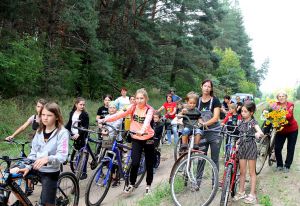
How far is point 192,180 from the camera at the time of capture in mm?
5043

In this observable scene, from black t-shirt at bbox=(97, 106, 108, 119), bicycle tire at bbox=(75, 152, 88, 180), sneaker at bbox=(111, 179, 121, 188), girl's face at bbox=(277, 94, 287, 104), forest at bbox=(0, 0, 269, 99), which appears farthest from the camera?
forest at bbox=(0, 0, 269, 99)

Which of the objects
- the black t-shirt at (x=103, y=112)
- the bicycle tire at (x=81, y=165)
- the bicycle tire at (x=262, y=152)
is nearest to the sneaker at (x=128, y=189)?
the bicycle tire at (x=81, y=165)

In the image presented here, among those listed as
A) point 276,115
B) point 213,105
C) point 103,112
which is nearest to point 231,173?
point 213,105

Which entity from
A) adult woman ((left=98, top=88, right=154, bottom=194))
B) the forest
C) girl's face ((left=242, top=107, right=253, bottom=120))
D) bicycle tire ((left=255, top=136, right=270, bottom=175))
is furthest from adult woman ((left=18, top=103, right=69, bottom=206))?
the forest

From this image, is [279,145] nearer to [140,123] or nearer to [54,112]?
[140,123]

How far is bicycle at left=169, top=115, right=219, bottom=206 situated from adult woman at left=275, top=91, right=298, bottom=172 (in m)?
3.30

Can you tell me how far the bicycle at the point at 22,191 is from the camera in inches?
143

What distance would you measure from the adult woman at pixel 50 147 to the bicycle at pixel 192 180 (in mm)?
1881

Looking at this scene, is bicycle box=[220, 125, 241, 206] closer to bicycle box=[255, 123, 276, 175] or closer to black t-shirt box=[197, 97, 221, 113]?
black t-shirt box=[197, 97, 221, 113]

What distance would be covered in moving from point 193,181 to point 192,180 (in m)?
0.03

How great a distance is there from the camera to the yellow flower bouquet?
7.24 metres

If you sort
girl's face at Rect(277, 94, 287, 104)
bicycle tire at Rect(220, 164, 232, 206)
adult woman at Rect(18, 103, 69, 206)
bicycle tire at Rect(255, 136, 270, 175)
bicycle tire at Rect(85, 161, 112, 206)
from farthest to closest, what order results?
bicycle tire at Rect(255, 136, 270, 175) < girl's face at Rect(277, 94, 287, 104) < bicycle tire at Rect(85, 161, 112, 206) < bicycle tire at Rect(220, 164, 232, 206) < adult woman at Rect(18, 103, 69, 206)

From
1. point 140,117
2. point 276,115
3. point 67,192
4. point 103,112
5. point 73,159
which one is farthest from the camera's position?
point 103,112

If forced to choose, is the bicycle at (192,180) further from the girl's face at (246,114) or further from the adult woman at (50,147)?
the adult woman at (50,147)
